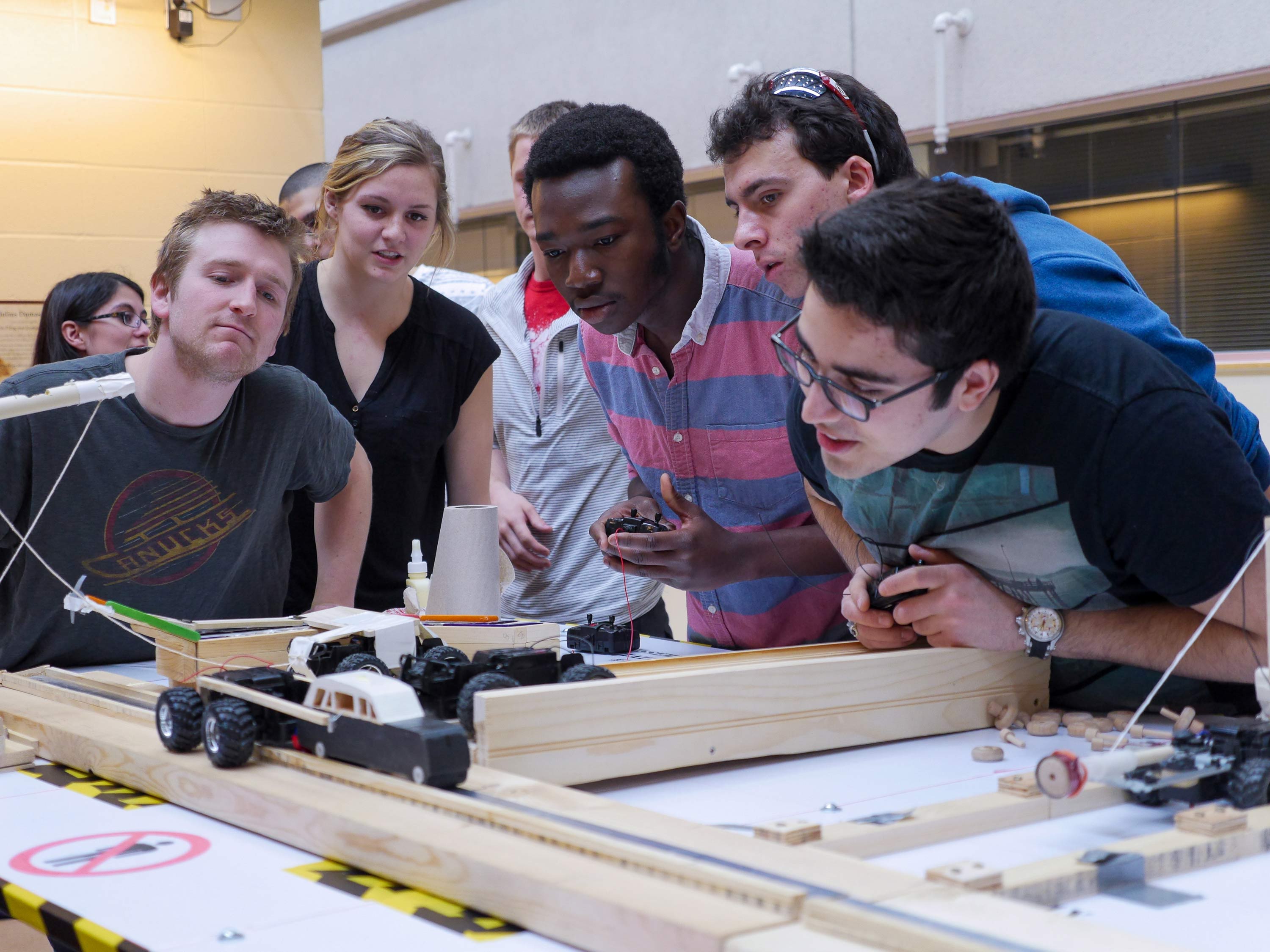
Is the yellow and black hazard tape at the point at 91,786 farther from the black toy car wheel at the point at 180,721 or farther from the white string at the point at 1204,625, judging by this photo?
the white string at the point at 1204,625

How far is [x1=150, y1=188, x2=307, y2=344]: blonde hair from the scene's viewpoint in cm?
207

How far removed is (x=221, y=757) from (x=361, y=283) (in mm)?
1498

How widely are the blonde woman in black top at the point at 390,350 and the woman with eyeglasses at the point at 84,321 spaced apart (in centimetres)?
94

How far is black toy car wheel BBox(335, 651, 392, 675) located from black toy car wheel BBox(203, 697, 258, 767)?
0.15 meters

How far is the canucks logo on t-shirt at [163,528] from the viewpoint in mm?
1962

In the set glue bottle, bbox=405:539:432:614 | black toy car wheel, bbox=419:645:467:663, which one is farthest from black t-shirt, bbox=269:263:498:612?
black toy car wheel, bbox=419:645:467:663

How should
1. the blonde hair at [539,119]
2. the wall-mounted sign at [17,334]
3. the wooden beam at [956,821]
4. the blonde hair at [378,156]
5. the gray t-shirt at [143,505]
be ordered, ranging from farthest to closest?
the wall-mounted sign at [17,334] → the blonde hair at [539,119] → the blonde hair at [378,156] → the gray t-shirt at [143,505] → the wooden beam at [956,821]

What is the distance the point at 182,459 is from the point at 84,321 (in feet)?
4.63

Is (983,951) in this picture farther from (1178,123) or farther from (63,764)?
(1178,123)

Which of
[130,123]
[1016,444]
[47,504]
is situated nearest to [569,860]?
[1016,444]

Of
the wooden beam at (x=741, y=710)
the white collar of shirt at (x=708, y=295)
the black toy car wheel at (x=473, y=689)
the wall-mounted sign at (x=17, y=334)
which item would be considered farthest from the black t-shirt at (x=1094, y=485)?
the wall-mounted sign at (x=17, y=334)

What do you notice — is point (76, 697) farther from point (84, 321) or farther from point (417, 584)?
point (84, 321)

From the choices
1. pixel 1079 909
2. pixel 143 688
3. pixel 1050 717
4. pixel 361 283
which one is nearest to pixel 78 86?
pixel 361 283

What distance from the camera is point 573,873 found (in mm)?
858
